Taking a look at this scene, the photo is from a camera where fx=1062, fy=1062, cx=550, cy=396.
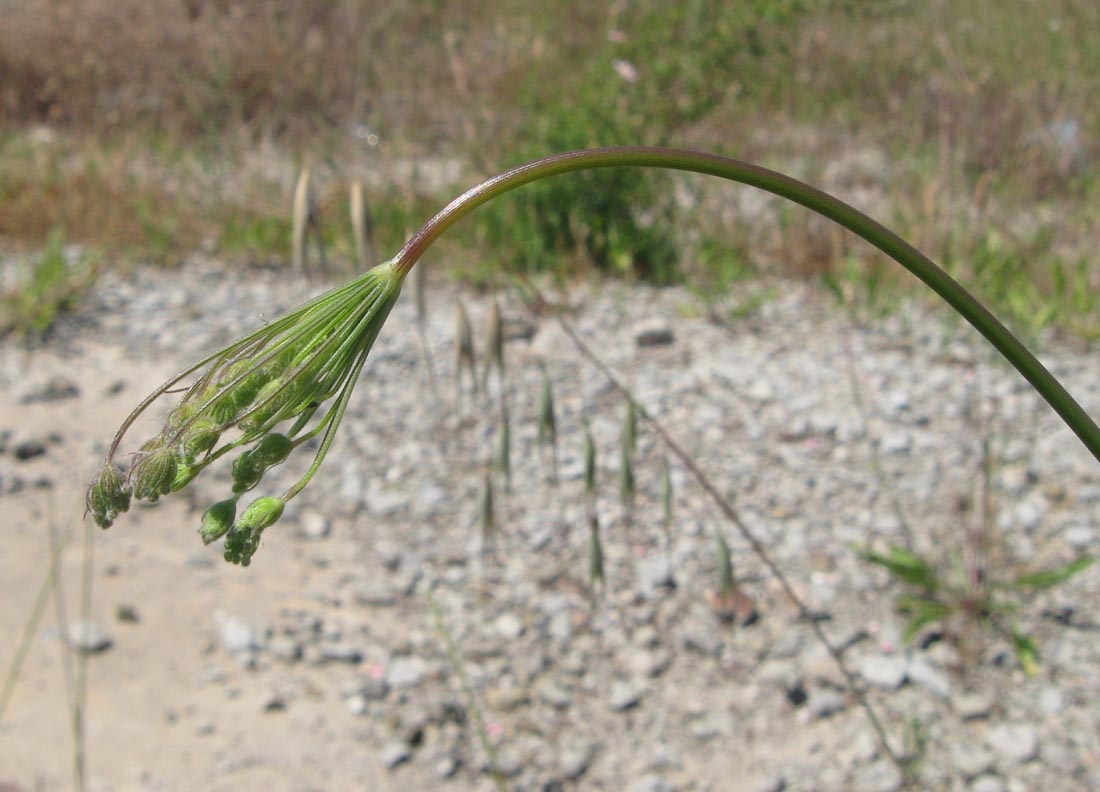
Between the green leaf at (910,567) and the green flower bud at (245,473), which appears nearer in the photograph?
the green flower bud at (245,473)

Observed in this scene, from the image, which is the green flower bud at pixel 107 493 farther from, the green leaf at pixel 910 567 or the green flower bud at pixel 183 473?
the green leaf at pixel 910 567

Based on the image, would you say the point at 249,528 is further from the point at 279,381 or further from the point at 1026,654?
the point at 1026,654

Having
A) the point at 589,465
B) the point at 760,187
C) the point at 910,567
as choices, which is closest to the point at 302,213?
the point at 589,465

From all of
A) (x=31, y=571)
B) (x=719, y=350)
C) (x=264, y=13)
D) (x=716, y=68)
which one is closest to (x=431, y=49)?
(x=264, y=13)

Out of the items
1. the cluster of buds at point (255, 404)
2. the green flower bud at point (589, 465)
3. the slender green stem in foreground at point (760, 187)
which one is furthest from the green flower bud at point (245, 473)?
the green flower bud at point (589, 465)

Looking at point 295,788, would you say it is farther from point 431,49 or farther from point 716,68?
point 431,49

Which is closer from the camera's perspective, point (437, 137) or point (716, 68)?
point (716, 68)

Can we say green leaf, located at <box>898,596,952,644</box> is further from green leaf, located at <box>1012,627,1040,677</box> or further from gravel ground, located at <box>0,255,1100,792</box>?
green leaf, located at <box>1012,627,1040,677</box>
